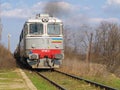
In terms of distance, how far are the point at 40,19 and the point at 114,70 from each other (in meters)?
6.86

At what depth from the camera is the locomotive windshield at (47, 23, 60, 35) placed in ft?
89.7

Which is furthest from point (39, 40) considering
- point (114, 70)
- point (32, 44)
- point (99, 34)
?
point (99, 34)

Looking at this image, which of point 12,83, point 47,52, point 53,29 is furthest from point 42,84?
point 53,29

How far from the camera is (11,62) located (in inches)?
1391

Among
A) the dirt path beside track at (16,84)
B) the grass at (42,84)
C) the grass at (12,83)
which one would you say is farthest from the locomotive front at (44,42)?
the grass at (42,84)

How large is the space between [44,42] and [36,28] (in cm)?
116

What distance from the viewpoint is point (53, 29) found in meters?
27.5

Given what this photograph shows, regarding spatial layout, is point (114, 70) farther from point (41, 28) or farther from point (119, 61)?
point (41, 28)

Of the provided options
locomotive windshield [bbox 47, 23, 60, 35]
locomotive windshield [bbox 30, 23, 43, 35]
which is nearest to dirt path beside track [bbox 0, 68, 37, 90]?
locomotive windshield [bbox 30, 23, 43, 35]

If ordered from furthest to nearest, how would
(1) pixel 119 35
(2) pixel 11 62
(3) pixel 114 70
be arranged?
(1) pixel 119 35 < (2) pixel 11 62 < (3) pixel 114 70

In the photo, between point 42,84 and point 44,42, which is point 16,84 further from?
point 44,42

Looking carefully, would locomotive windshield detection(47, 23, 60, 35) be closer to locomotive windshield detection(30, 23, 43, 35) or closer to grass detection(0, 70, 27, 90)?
locomotive windshield detection(30, 23, 43, 35)

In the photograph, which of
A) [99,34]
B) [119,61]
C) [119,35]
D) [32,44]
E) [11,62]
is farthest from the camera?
Result: [99,34]

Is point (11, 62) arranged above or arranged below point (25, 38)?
below
